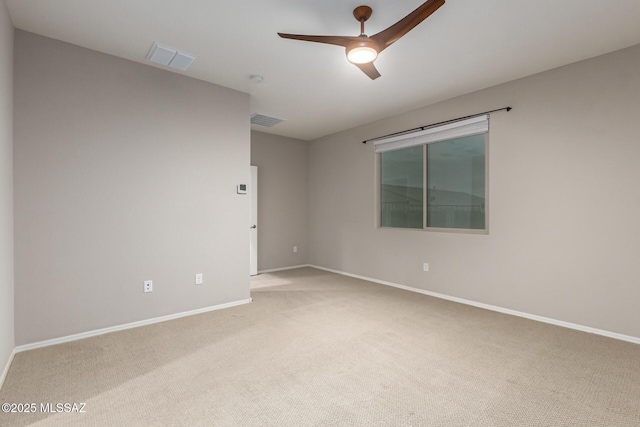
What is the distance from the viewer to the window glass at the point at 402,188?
181 inches

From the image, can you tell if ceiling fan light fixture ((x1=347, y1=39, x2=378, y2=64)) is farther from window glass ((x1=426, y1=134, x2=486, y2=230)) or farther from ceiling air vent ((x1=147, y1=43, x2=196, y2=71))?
window glass ((x1=426, y1=134, x2=486, y2=230))

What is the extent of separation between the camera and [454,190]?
4168mm

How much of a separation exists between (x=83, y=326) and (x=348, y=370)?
2.44 m

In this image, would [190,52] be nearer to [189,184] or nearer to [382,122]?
[189,184]

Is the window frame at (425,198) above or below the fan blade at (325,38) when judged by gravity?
below

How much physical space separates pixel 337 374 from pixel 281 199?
4.28m

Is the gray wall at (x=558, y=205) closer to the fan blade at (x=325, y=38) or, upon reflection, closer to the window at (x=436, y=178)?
the window at (x=436, y=178)

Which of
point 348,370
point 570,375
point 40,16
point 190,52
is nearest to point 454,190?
point 570,375

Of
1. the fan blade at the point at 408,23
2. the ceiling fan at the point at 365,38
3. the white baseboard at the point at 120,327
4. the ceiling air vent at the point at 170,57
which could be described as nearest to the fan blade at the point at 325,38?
the ceiling fan at the point at 365,38

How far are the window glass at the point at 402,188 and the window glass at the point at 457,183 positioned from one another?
0.57 feet

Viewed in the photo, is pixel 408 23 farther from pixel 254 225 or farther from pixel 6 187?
pixel 254 225

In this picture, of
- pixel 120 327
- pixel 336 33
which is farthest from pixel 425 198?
pixel 120 327

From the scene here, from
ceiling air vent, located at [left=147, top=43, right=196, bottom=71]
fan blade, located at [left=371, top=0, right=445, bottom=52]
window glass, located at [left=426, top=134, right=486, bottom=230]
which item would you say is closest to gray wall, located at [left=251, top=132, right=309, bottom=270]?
ceiling air vent, located at [left=147, top=43, right=196, bottom=71]

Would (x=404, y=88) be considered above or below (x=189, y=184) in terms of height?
above
